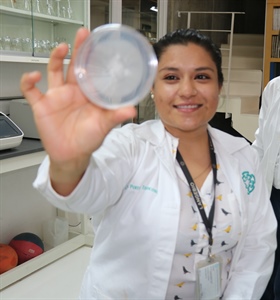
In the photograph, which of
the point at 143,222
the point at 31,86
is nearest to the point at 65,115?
the point at 31,86

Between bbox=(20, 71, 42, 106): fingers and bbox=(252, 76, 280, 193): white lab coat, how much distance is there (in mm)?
1698

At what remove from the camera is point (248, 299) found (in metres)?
1.25

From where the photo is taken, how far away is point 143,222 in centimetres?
112

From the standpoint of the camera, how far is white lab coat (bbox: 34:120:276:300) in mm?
1090

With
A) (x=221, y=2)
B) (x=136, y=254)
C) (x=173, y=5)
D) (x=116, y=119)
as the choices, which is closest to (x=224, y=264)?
(x=136, y=254)

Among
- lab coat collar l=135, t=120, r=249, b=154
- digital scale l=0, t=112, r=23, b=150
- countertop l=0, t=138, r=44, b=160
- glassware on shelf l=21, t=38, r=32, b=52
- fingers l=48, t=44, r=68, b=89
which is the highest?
glassware on shelf l=21, t=38, r=32, b=52

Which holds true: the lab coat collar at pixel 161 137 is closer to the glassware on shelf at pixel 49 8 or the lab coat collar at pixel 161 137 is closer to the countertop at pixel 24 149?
the countertop at pixel 24 149

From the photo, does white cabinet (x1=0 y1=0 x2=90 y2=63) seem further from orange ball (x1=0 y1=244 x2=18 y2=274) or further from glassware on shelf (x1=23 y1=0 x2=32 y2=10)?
orange ball (x1=0 y1=244 x2=18 y2=274)

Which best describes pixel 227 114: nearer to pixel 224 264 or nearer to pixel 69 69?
pixel 224 264

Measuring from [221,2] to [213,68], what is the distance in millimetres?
7244

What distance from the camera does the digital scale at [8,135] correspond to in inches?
93.6

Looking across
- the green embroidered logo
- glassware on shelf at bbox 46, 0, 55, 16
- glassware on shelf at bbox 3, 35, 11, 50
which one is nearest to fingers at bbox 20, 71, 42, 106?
the green embroidered logo

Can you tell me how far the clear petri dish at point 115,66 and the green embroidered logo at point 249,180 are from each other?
615 millimetres

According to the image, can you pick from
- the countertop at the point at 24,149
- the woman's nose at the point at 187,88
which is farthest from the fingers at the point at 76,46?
the countertop at the point at 24,149
